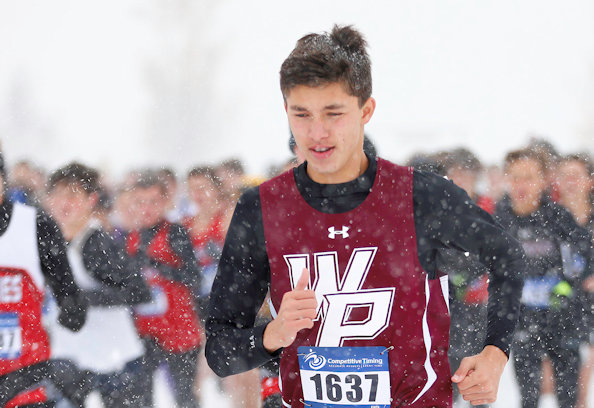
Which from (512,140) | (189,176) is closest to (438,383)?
(189,176)

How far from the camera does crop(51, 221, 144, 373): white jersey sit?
4031 mm

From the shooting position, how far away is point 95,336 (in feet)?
13.4

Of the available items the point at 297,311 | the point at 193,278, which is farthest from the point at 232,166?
the point at 297,311

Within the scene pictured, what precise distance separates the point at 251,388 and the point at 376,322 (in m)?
3.13

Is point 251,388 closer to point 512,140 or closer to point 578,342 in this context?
point 578,342

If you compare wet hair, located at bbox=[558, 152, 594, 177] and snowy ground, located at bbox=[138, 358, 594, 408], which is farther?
snowy ground, located at bbox=[138, 358, 594, 408]

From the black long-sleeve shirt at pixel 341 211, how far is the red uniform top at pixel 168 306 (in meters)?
2.58

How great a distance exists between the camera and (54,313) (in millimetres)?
4070

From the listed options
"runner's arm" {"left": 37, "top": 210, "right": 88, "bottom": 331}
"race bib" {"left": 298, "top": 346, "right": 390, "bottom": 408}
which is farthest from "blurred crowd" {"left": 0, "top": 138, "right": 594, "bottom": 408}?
"race bib" {"left": 298, "top": 346, "right": 390, "bottom": 408}

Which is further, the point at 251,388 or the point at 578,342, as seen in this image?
the point at 251,388

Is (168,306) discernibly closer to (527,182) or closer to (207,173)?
(207,173)

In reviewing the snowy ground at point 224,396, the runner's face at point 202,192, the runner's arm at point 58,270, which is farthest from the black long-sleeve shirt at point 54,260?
the runner's face at point 202,192

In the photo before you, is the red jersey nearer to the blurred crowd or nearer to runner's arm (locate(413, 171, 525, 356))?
the blurred crowd

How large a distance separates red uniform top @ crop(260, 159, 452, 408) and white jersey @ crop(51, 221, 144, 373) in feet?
7.05
